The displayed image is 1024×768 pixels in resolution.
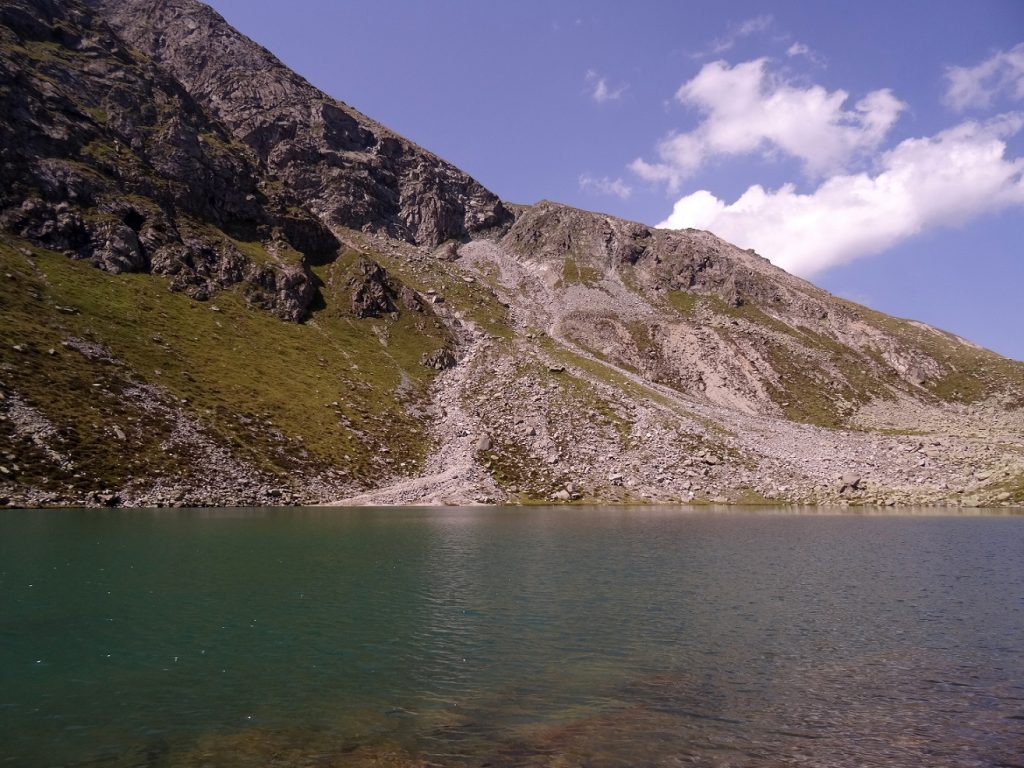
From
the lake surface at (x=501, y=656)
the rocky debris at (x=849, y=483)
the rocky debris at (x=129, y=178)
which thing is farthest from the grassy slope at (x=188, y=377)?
the rocky debris at (x=849, y=483)

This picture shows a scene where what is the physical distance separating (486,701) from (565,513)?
67.1 metres

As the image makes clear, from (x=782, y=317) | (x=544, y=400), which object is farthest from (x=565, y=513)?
(x=782, y=317)

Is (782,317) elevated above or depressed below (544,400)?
above

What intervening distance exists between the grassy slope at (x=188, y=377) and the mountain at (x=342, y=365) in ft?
1.48

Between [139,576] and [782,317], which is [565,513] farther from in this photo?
[782,317]

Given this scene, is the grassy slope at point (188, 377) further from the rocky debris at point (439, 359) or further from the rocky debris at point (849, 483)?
the rocky debris at point (849, 483)

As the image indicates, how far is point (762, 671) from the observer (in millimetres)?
22234

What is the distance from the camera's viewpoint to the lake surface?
16.1 m

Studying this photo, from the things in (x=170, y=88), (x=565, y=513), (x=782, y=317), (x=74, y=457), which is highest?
(x=170, y=88)

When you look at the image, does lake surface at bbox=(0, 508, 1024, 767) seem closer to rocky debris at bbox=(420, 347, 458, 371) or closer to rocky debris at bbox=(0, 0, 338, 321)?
rocky debris at bbox=(420, 347, 458, 371)

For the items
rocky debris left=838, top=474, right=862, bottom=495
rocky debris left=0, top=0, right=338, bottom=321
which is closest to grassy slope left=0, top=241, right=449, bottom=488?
rocky debris left=0, top=0, right=338, bottom=321

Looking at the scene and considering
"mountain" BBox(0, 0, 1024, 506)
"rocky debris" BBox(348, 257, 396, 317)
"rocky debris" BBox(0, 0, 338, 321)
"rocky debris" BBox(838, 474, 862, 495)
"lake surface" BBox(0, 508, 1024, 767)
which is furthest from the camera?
"rocky debris" BBox(348, 257, 396, 317)

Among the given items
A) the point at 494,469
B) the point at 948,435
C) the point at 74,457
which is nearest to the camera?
the point at 74,457

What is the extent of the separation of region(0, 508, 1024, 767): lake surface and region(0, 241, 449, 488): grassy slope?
121 feet
